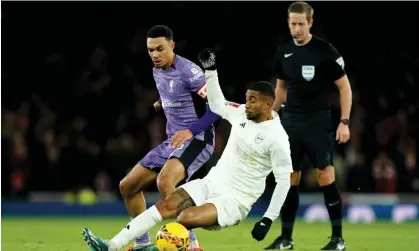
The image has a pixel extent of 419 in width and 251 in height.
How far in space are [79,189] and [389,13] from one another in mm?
8642

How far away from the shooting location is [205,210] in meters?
8.23

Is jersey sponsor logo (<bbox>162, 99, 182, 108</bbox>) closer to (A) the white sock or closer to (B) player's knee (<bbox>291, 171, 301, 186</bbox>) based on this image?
(A) the white sock

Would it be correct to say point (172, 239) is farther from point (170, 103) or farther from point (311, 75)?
point (311, 75)

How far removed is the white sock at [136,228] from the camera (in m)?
→ 8.05

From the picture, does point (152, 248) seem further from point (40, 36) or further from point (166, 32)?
point (40, 36)

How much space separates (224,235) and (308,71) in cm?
347

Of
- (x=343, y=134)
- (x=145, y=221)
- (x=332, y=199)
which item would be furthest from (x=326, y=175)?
(x=145, y=221)

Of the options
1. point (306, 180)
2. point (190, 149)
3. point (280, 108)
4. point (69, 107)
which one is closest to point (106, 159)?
point (69, 107)

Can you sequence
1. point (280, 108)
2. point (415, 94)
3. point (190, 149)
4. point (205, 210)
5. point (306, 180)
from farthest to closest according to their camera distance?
point (415, 94) → point (306, 180) → point (280, 108) → point (190, 149) → point (205, 210)

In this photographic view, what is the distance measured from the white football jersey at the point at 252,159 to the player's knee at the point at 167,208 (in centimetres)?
46

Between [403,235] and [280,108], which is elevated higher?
[280,108]

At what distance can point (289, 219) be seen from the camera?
10.4m

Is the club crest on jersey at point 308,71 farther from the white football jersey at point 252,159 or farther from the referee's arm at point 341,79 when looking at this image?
the white football jersey at point 252,159

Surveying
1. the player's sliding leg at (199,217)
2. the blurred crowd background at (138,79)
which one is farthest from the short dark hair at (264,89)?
the blurred crowd background at (138,79)
